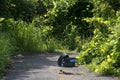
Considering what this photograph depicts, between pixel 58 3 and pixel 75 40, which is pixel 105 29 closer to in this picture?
pixel 75 40

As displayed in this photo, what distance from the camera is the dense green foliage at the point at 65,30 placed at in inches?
395

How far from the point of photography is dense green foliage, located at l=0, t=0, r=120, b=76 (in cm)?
1004

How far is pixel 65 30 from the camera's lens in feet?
56.9

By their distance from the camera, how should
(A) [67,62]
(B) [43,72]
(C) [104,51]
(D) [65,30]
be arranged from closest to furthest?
(B) [43,72] < (C) [104,51] < (A) [67,62] < (D) [65,30]

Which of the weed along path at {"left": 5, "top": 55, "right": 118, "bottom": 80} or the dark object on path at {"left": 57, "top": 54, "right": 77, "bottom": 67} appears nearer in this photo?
the weed along path at {"left": 5, "top": 55, "right": 118, "bottom": 80}

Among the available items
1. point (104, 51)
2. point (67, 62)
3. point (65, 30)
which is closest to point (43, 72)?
point (67, 62)

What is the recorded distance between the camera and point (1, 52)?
32.6 feet

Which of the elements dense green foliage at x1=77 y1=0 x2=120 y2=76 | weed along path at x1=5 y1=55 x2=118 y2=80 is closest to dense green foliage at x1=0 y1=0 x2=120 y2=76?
dense green foliage at x1=77 y1=0 x2=120 y2=76

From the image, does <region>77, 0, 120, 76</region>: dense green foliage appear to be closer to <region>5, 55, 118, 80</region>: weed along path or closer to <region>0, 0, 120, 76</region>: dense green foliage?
<region>0, 0, 120, 76</region>: dense green foliage

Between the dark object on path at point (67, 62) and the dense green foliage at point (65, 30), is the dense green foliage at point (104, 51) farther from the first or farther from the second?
the dark object on path at point (67, 62)

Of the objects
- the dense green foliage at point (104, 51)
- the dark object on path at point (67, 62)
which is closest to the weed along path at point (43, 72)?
the dark object on path at point (67, 62)

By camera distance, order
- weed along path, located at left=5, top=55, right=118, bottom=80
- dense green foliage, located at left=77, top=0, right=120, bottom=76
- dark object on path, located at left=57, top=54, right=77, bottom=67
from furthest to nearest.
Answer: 1. dark object on path, located at left=57, top=54, right=77, bottom=67
2. dense green foliage, located at left=77, top=0, right=120, bottom=76
3. weed along path, located at left=5, top=55, right=118, bottom=80

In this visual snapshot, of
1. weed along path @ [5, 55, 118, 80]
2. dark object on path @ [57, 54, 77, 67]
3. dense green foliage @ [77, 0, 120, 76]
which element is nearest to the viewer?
weed along path @ [5, 55, 118, 80]

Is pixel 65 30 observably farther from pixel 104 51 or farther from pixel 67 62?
pixel 104 51
